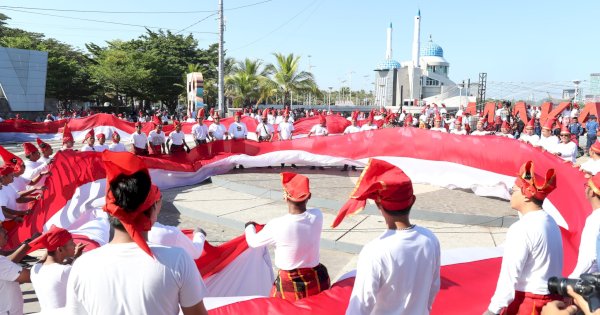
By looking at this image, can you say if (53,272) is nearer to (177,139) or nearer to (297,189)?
(297,189)

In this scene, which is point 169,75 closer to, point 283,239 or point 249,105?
point 249,105

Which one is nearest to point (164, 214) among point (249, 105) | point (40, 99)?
point (40, 99)

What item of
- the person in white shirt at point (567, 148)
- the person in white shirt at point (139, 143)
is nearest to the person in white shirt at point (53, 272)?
the person in white shirt at point (567, 148)

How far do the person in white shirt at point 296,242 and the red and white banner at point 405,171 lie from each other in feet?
0.74

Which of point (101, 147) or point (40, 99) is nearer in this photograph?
point (101, 147)

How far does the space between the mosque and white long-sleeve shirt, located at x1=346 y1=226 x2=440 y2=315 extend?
53.2 m

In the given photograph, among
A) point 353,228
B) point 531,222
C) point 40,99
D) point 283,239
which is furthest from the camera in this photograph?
point 40,99

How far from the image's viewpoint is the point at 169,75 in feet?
148

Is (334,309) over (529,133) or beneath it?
beneath

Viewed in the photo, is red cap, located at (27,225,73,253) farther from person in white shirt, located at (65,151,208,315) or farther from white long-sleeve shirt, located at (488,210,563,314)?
white long-sleeve shirt, located at (488,210,563,314)

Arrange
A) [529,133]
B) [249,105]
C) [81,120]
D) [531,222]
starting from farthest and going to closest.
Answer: [249,105] < [81,120] < [529,133] < [531,222]

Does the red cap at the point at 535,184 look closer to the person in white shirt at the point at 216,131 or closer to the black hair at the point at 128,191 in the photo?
the black hair at the point at 128,191

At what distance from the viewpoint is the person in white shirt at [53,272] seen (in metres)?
3.26

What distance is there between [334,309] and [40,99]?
1356 inches
